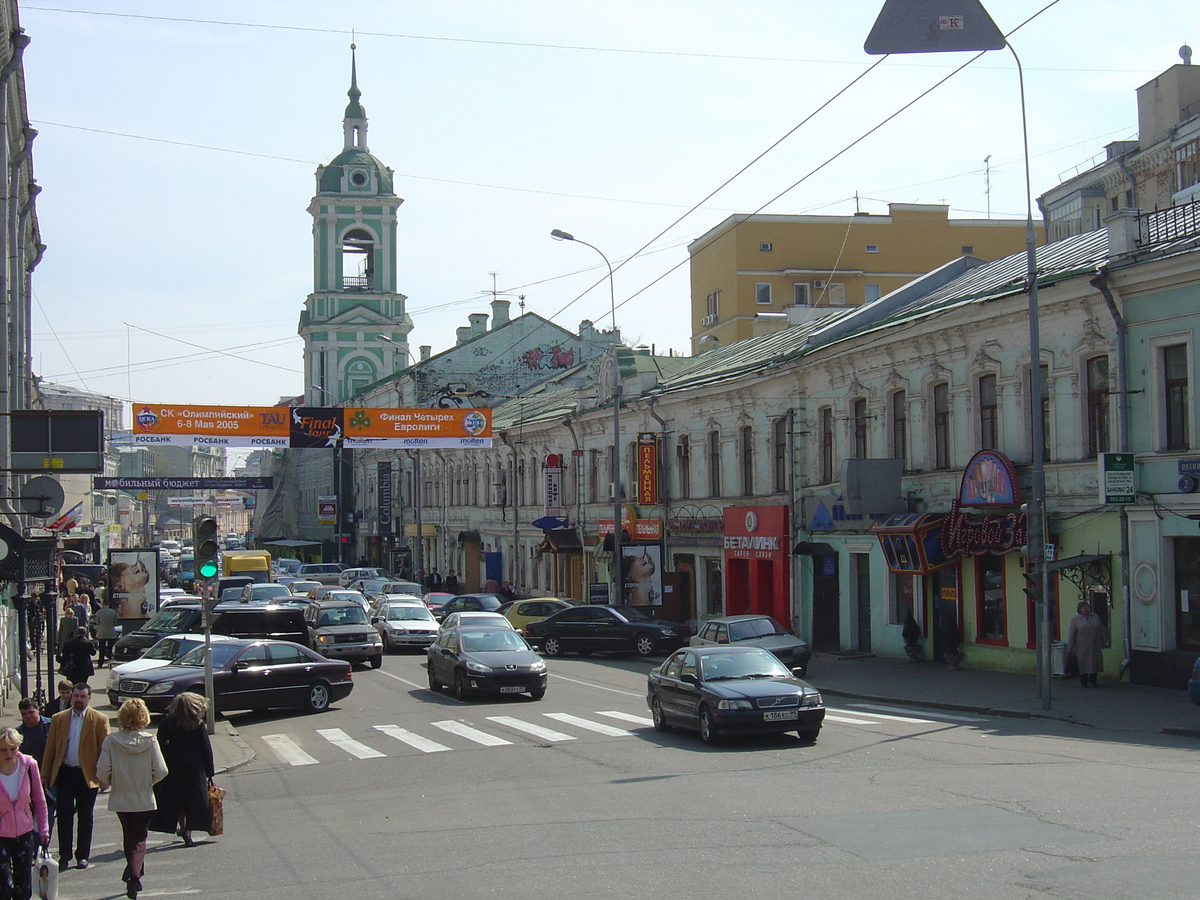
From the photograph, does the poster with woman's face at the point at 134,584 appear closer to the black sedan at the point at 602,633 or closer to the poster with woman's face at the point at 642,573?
the black sedan at the point at 602,633

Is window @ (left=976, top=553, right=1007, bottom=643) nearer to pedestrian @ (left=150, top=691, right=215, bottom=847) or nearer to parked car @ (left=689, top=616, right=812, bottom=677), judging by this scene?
parked car @ (left=689, top=616, right=812, bottom=677)

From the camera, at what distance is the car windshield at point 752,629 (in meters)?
24.2

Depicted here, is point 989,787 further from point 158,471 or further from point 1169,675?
point 158,471

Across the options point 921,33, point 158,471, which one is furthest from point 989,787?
point 158,471

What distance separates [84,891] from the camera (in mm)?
9578

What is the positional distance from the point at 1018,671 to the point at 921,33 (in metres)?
14.8

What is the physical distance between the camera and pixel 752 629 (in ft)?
80.5

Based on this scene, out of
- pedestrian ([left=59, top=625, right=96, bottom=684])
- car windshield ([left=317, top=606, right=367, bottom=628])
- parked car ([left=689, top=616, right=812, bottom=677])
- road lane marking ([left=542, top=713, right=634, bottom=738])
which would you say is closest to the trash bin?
parked car ([left=689, top=616, right=812, bottom=677])

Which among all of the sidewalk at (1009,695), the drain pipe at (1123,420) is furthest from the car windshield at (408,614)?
the drain pipe at (1123,420)

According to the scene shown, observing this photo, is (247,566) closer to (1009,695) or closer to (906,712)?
(906,712)

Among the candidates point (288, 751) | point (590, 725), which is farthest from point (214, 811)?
point (590, 725)

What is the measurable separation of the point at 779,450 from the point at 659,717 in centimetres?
1687

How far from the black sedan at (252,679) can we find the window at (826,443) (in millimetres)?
14605

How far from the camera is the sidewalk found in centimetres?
1786
